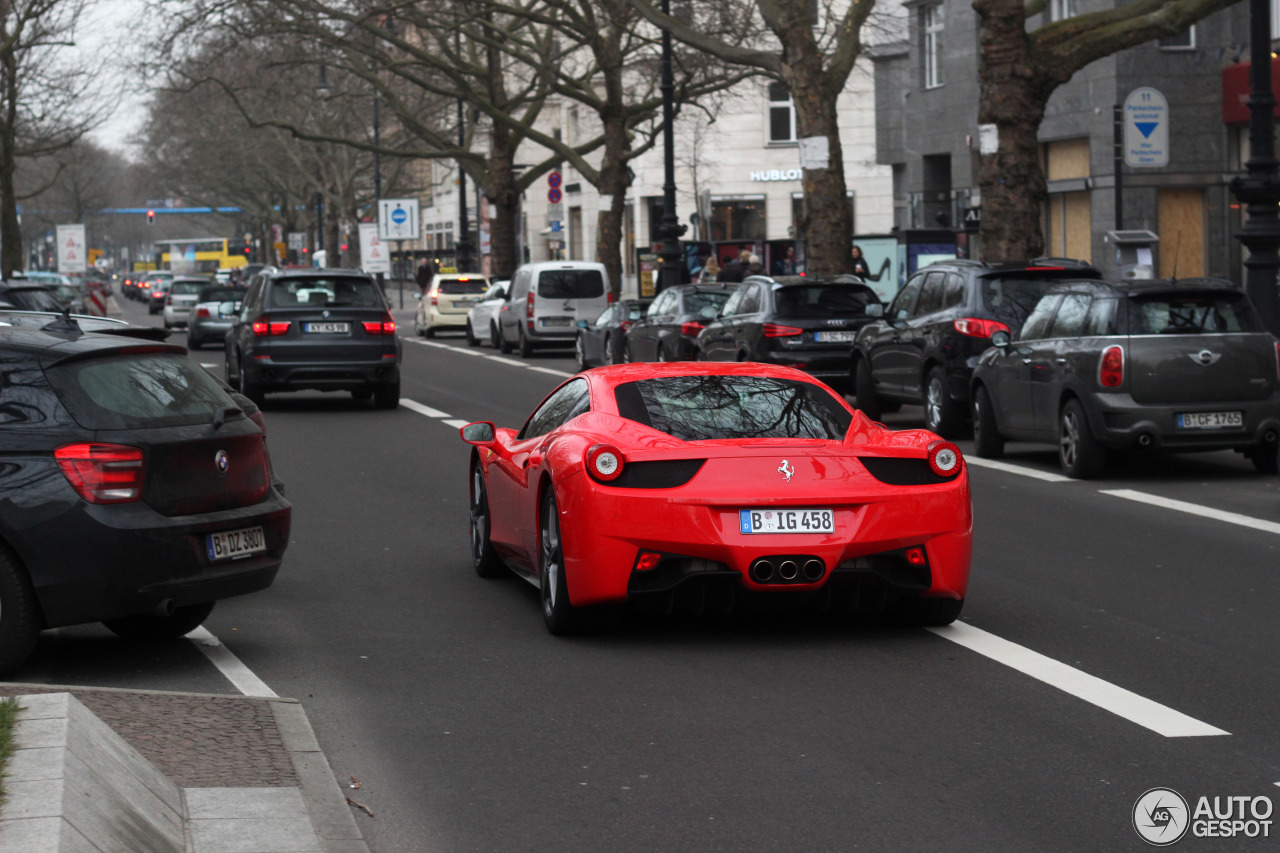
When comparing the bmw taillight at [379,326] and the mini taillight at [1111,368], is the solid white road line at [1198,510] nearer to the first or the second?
the mini taillight at [1111,368]

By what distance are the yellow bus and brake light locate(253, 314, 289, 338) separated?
111 meters

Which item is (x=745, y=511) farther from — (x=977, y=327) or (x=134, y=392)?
(x=977, y=327)

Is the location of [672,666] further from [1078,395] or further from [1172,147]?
[1172,147]

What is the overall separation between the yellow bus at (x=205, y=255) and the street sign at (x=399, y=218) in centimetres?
7192

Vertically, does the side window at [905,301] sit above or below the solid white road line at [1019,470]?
above

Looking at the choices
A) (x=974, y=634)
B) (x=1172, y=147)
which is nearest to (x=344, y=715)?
(x=974, y=634)

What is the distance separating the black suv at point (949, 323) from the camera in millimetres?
17484

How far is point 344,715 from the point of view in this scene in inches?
268

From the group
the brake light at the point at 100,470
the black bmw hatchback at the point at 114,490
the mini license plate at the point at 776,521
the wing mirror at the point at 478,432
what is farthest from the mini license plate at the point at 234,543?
the mini license plate at the point at 776,521

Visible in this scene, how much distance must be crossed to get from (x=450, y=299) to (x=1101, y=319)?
33.2 meters

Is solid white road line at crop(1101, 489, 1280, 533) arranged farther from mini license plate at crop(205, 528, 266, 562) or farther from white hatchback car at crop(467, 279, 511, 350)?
white hatchback car at crop(467, 279, 511, 350)

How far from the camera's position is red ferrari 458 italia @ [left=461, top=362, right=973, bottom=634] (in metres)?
7.67

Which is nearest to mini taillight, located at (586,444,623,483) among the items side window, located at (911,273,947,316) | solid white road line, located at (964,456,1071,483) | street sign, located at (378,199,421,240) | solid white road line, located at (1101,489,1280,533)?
solid white road line, located at (1101,489,1280,533)

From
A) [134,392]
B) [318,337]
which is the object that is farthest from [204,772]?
[318,337]
